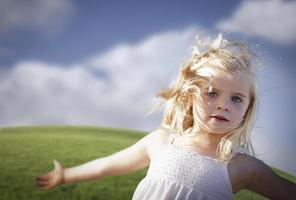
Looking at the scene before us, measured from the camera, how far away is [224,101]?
4.96 ft

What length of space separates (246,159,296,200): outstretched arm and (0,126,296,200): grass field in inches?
24.5

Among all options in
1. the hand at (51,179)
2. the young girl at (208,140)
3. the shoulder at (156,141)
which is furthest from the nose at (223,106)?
the hand at (51,179)

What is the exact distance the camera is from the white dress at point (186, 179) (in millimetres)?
1451

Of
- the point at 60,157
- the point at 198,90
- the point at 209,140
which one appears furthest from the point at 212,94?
the point at 60,157

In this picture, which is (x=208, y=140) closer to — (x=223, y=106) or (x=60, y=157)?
(x=223, y=106)

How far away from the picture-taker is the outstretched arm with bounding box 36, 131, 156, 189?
5.50 feet

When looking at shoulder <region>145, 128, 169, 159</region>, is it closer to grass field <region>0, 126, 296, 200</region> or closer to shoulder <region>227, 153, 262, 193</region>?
shoulder <region>227, 153, 262, 193</region>

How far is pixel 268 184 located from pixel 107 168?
0.54m

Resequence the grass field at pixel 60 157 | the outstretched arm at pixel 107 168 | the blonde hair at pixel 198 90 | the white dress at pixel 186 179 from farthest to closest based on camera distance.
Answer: the grass field at pixel 60 157
the outstretched arm at pixel 107 168
the blonde hair at pixel 198 90
the white dress at pixel 186 179

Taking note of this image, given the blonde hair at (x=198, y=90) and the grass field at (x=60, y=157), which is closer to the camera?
the blonde hair at (x=198, y=90)

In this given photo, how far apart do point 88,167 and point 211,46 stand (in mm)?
594

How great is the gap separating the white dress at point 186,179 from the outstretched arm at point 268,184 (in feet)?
0.37

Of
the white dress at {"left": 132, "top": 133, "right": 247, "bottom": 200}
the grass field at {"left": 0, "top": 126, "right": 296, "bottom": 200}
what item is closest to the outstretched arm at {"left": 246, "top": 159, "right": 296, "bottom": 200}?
the white dress at {"left": 132, "top": 133, "right": 247, "bottom": 200}

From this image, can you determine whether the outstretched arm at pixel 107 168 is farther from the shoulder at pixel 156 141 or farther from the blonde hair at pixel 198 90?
the blonde hair at pixel 198 90
